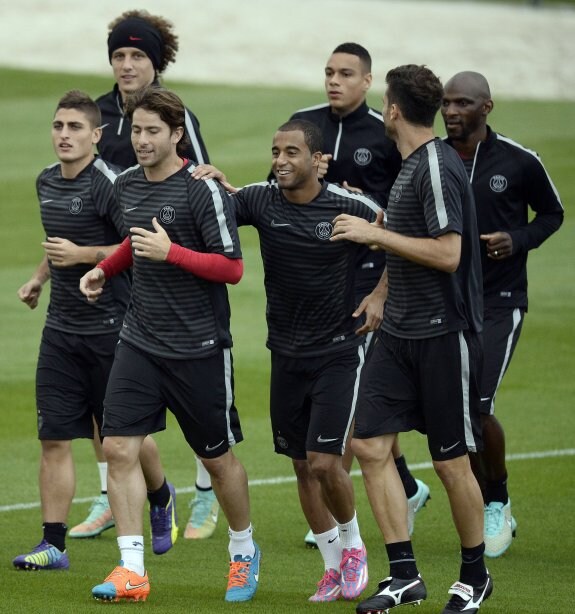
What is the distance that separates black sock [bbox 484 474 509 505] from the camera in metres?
9.85

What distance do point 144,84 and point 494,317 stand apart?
9.30ft

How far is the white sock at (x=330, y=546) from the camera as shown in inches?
331

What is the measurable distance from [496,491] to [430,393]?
2.53 metres

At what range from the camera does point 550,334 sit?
1789 centimetres

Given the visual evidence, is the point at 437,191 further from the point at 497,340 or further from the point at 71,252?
the point at 497,340

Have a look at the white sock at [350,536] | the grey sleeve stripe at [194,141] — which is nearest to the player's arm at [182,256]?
the white sock at [350,536]

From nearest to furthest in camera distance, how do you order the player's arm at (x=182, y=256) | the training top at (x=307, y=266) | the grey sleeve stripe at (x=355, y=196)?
the player's arm at (x=182, y=256) → the training top at (x=307, y=266) → the grey sleeve stripe at (x=355, y=196)

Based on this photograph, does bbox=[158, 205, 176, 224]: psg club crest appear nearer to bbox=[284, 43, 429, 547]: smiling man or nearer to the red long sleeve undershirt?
the red long sleeve undershirt

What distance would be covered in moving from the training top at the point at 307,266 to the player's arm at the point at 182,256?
1.38 feet

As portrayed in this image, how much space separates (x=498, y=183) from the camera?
9.73m

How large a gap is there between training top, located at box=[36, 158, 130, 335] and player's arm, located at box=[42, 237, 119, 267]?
131 millimetres

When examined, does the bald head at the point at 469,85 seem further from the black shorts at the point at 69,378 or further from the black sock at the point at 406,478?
the black shorts at the point at 69,378

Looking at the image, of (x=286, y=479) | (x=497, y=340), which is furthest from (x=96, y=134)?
(x=286, y=479)

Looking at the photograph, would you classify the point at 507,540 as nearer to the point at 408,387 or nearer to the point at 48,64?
the point at 408,387
